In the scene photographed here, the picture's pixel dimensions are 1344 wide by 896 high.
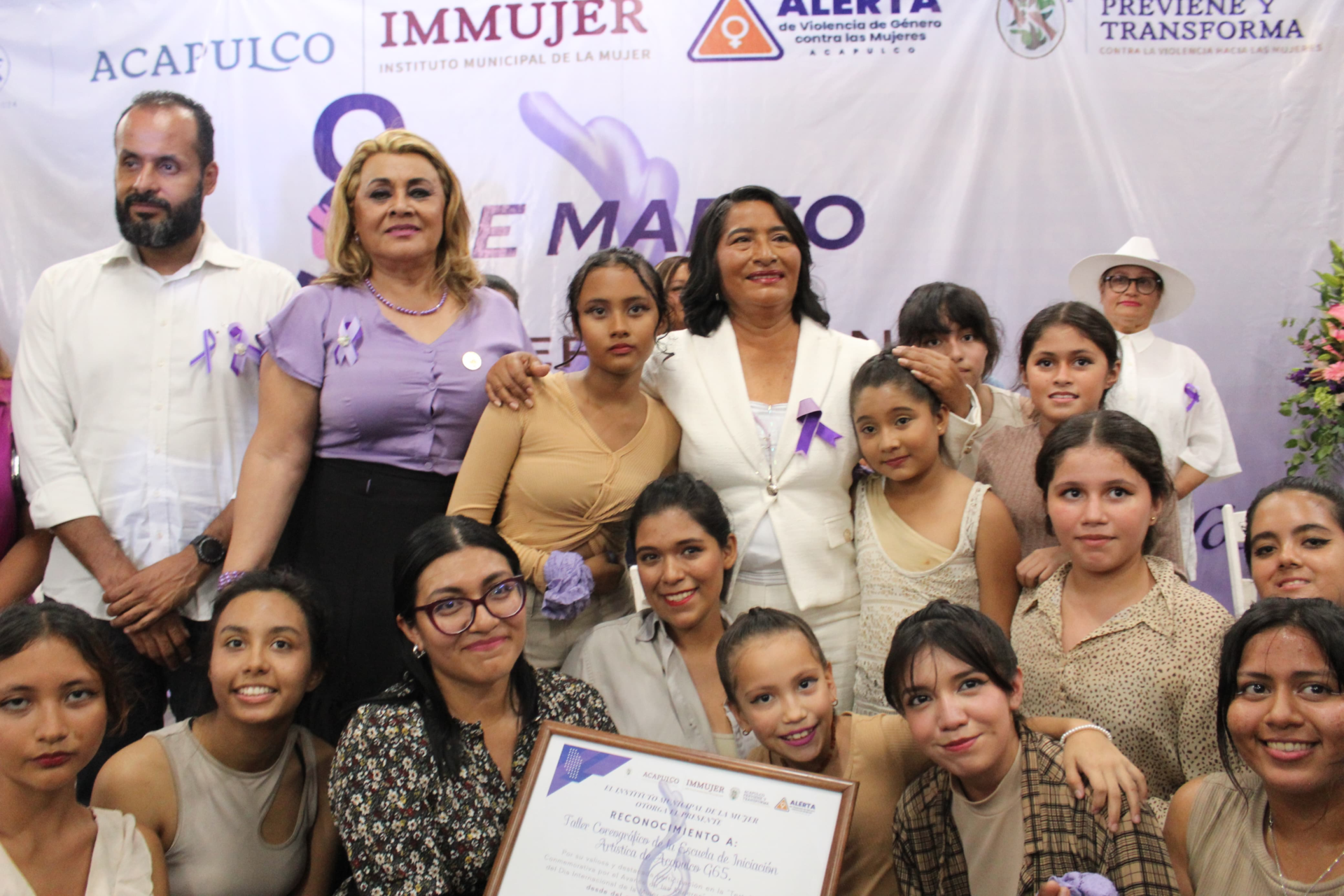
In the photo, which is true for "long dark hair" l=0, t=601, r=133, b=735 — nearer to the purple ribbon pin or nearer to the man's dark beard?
the purple ribbon pin

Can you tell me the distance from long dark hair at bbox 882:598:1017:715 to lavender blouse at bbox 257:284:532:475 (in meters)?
1.30

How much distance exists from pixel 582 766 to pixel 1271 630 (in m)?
1.31

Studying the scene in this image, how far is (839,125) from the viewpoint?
15.0 feet

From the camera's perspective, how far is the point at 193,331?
302cm

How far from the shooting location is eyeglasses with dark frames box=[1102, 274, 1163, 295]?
4152mm

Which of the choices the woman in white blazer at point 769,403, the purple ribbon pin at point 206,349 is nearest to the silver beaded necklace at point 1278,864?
the woman in white blazer at point 769,403

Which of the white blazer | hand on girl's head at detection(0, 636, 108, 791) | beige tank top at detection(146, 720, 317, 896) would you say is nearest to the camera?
hand on girl's head at detection(0, 636, 108, 791)

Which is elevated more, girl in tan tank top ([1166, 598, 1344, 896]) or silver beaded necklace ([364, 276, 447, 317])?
silver beaded necklace ([364, 276, 447, 317])

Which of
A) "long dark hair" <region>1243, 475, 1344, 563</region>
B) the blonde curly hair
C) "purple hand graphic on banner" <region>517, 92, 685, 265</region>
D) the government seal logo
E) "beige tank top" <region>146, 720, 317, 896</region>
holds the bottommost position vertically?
"beige tank top" <region>146, 720, 317, 896</region>

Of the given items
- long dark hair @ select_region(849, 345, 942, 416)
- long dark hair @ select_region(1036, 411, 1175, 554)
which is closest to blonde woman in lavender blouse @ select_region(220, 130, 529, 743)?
long dark hair @ select_region(849, 345, 942, 416)

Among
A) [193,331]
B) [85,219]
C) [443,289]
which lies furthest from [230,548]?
[85,219]

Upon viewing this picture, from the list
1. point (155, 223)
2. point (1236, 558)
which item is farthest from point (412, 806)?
point (1236, 558)

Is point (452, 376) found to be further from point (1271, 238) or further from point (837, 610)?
point (1271, 238)

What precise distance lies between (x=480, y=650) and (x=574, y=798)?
1.18 ft
